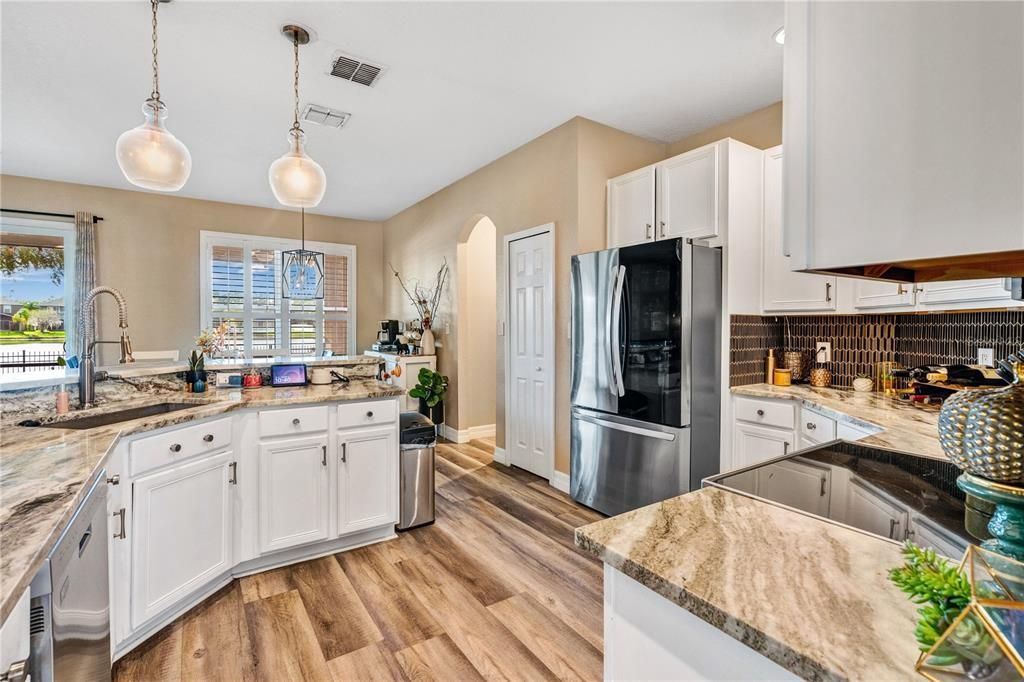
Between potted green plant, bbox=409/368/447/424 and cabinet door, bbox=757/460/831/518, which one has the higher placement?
cabinet door, bbox=757/460/831/518

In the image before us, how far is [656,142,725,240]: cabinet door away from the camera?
290 cm

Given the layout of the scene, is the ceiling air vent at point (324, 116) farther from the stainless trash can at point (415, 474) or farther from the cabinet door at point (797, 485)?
the cabinet door at point (797, 485)

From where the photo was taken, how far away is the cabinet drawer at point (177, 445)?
1.83m

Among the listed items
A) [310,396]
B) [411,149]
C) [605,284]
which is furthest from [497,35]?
[310,396]

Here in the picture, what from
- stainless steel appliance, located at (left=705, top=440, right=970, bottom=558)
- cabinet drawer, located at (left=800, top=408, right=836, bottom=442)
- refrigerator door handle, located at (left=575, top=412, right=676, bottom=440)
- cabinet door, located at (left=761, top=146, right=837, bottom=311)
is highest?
cabinet door, located at (left=761, top=146, right=837, bottom=311)

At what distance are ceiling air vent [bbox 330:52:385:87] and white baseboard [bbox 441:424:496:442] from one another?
334 centimetres

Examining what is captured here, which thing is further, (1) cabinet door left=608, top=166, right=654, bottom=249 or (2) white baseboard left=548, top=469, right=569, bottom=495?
(2) white baseboard left=548, top=469, right=569, bottom=495

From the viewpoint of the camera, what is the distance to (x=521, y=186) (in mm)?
4074

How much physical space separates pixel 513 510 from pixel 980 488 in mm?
2789

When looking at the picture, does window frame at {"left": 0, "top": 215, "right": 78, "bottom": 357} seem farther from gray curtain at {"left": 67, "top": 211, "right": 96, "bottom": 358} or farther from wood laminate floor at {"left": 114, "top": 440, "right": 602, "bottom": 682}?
wood laminate floor at {"left": 114, "top": 440, "right": 602, "bottom": 682}

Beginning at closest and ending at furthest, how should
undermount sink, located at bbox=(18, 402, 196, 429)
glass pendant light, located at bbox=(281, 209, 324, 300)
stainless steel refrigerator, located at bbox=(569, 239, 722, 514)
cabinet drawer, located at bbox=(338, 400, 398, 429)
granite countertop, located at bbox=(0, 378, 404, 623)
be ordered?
granite countertop, located at bbox=(0, 378, 404, 623), undermount sink, located at bbox=(18, 402, 196, 429), cabinet drawer, located at bbox=(338, 400, 398, 429), stainless steel refrigerator, located at bbox=(569, 239, 722, 514), glass pendant light, located at bbox=(281, 209, 324, 300)

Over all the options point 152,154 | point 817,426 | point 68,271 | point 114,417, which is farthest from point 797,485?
point 68,271

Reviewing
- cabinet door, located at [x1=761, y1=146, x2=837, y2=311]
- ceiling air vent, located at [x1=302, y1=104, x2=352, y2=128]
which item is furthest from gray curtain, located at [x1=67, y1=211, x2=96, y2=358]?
cabinet door, located at [x1=761, y1=146, x2=837, y2=311]

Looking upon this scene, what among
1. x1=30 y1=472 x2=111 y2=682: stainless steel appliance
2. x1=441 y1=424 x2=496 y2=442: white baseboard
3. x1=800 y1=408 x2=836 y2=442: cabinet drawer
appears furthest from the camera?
x1=441 y1=424 x2=496 y2=442: white baseboard
